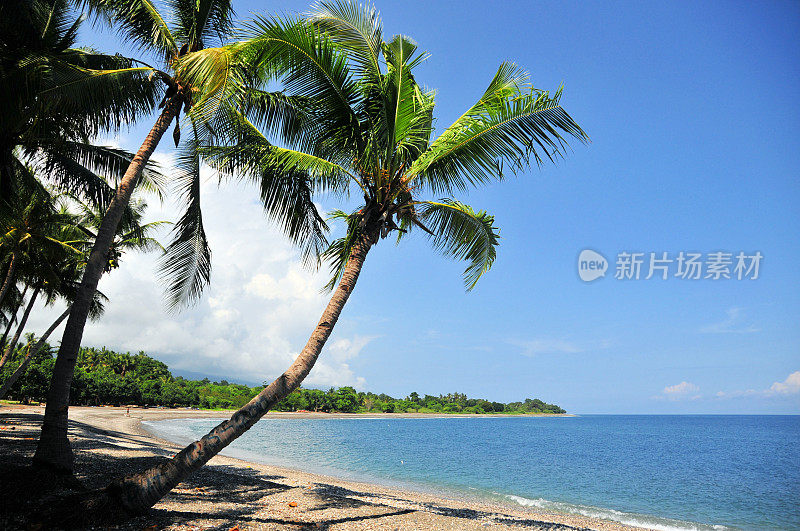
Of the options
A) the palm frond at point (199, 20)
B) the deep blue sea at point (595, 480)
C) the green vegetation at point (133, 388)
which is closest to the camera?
the palm frond at point (199, 20)

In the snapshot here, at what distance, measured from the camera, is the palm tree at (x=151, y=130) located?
21.2 ft

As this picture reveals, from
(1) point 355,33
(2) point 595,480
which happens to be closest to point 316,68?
(1) point 355,33

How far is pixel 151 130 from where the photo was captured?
300 inches

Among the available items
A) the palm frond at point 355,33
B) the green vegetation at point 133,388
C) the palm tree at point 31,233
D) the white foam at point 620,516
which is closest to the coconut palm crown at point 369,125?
the palm frond at point 355,33

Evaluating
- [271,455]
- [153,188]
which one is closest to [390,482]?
[271,455]

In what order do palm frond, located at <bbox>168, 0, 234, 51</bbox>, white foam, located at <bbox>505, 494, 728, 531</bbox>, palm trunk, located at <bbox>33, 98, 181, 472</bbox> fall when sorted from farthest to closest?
white foam, located at <bbox>505, 494, 728, 531</bbox>
palm frond, located at <bbox>168, 0, 234, 51</bbox>
palm trunk, located at <bbox>33, 98, 181, 472</bbox>

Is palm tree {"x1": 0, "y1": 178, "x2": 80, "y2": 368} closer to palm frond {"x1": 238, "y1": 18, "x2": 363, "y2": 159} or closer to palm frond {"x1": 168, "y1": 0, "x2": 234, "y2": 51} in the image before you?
palm frond {"x1": 168, "y1": 0, "x2": 234, "y2": 51}

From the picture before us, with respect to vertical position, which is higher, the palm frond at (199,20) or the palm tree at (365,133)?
the palm frond at (199,20)

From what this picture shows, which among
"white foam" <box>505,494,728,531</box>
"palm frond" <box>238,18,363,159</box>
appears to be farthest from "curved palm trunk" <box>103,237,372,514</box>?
"white foam" <box>505,494,728,531</box>

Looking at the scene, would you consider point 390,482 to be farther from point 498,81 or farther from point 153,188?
point 498,81

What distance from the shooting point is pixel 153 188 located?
1295cm

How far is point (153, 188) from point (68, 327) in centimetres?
744

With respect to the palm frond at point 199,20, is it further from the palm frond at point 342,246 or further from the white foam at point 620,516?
the white foam at point 620,516

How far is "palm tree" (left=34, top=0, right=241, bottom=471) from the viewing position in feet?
21.2
